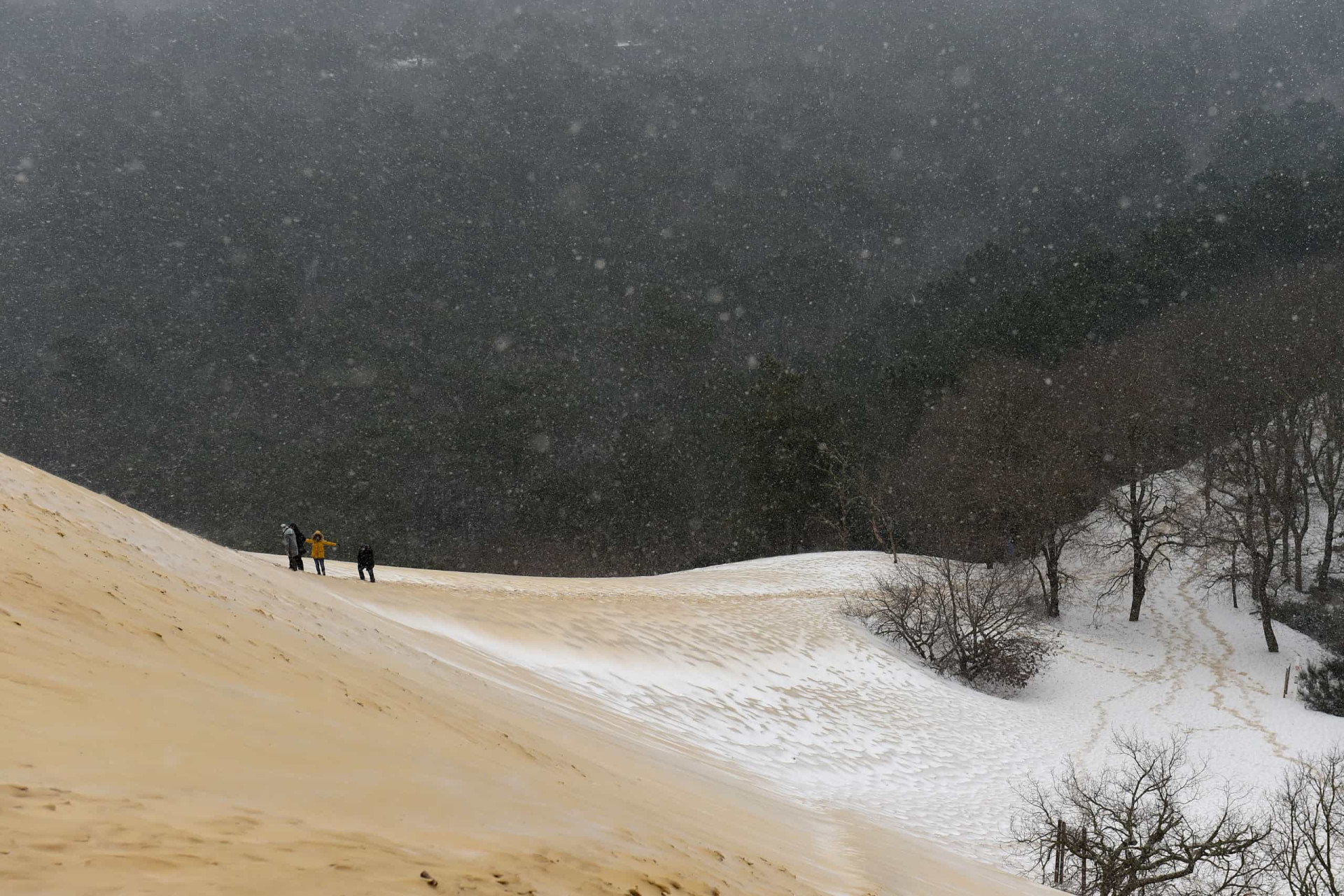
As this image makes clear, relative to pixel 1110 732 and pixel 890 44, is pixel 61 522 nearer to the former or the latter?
pixel 1110 732

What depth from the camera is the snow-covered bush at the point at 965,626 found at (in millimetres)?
23406

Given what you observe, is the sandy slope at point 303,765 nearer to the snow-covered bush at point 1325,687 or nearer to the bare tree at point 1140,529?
the snow-covered bush at point 1325,687

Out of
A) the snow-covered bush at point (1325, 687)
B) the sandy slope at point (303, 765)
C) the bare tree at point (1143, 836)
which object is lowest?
the bare tree at point (1143, 836)

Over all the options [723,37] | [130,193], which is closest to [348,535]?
[130,193]

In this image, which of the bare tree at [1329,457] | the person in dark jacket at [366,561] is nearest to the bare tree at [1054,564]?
the bare tree at [1329,457]

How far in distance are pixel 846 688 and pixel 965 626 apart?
7640mm

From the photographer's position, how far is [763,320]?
97188 mm

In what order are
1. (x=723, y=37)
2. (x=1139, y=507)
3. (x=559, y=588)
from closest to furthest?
(x=559, y=588)
(x=1139, y=507)
(x=723, y=37)

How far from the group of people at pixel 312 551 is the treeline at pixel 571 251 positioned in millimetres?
27425

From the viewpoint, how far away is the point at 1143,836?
1225 centimetres

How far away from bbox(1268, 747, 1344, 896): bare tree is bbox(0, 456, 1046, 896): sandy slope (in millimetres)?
3248

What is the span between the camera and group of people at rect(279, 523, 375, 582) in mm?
Result: 15741

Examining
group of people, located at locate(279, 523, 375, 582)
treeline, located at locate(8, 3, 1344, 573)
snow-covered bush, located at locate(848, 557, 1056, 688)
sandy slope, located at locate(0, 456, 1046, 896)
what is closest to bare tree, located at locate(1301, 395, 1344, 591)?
treeline, located at locate(8, 3, 1344, 573)

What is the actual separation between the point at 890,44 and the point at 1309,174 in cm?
8485
